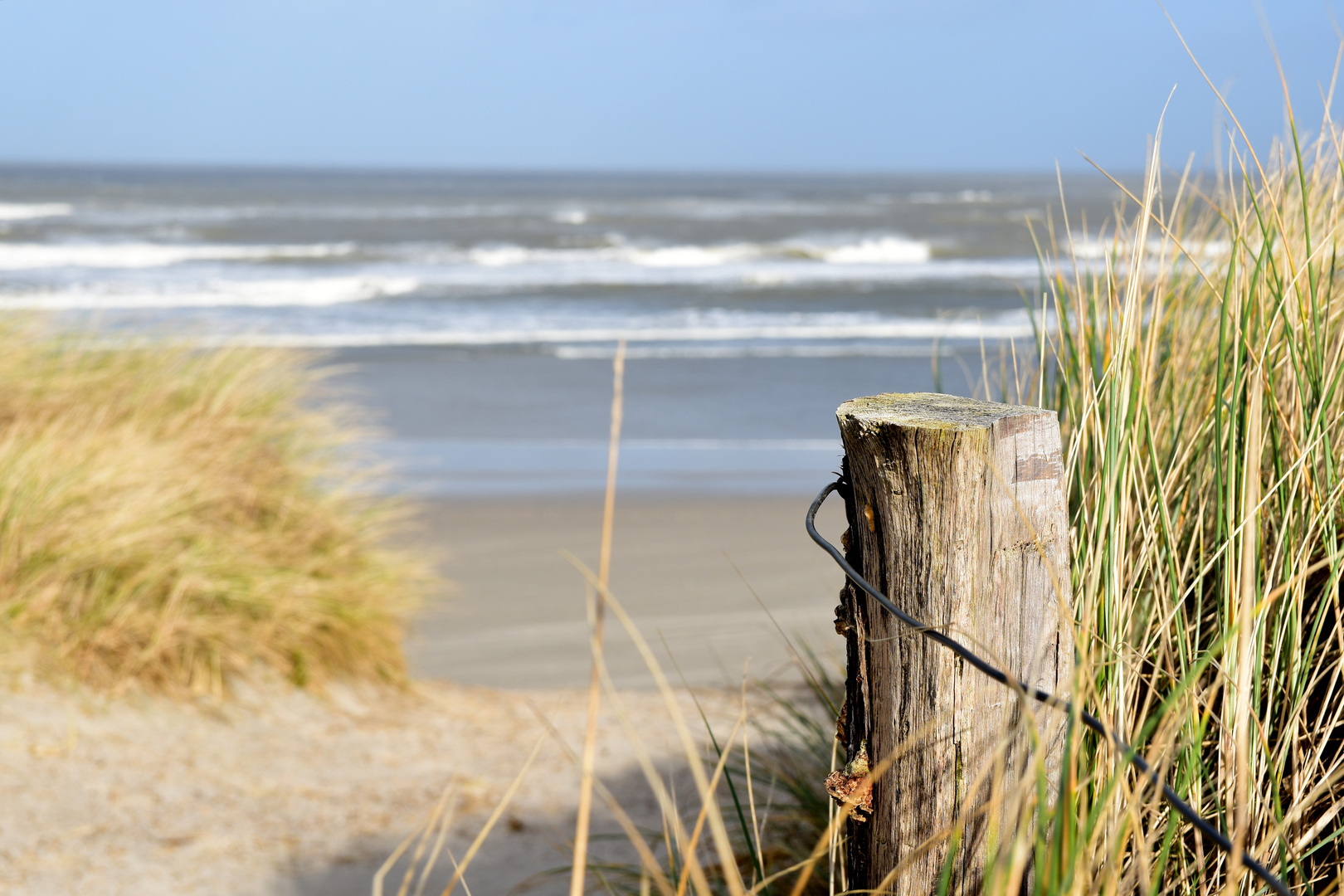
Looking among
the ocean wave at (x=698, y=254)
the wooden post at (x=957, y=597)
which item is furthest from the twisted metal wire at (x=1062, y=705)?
the ocean wave at (x=698, y=254)

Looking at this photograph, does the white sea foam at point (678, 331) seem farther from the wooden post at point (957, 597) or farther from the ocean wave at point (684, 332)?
the wooden post at point (957, 597)

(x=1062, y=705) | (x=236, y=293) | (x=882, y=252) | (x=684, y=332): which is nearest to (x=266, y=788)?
(x=1062, y=705)

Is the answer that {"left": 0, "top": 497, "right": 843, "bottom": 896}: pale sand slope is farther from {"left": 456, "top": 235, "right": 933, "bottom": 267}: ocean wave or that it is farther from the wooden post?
{"left": 456, "top": 235, "right": 933, "bottom": 267}: ocean wave

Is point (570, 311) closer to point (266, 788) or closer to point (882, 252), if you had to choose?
point (266, 788)

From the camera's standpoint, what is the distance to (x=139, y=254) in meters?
23.1

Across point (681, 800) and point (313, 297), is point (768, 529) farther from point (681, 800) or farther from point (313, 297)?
point (313, 297)

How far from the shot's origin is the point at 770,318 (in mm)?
16125

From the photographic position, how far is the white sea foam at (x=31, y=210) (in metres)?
31.0

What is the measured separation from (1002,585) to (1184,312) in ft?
5.03

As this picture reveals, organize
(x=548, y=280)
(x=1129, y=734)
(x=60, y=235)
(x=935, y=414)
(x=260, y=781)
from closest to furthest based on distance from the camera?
1. (x=935, y=414)
2. (x=1129, y=734)
3. (x=260, y=781)
4. (x=548, y=280)
5. (x=60, y=235)

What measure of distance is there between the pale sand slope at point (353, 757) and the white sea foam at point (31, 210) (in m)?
31.5

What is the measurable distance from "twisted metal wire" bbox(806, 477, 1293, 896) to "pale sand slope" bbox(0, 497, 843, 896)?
7.24 ft

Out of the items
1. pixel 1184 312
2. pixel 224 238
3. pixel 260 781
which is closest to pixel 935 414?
pixel 1184 312

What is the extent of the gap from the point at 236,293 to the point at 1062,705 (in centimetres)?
1864
